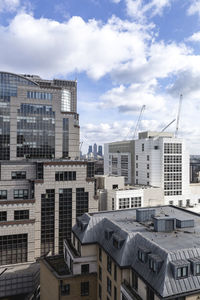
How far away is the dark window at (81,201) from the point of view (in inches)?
2702

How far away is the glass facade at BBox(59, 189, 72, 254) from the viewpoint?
67000 mm

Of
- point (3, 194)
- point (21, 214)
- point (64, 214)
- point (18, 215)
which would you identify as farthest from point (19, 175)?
point (64, 214)

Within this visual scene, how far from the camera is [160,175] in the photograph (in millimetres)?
102500

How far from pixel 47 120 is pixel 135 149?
50876mm

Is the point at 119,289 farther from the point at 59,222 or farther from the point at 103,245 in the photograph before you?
the point at 59,222

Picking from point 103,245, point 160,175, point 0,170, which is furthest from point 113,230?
point 160,175

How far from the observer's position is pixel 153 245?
108ft

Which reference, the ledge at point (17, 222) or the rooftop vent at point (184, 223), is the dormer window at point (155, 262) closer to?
the rooftop vent at point (184, 223)

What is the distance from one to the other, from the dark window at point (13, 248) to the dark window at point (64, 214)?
33.1ft

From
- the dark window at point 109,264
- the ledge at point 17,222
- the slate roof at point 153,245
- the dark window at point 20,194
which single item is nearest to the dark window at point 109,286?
the dark window at point 109,264

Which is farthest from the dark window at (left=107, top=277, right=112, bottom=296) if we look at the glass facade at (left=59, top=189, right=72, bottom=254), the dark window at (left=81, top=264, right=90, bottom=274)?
the glass facade at (left=59, top=189, right=72, bottom=254)

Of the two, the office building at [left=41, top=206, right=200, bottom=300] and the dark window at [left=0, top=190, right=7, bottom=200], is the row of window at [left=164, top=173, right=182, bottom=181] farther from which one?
the dark window at [left=0, top=190, right=7, bottom=200]

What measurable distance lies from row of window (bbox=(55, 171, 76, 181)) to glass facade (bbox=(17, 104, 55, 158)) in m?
19.0

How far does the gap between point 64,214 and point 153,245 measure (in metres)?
39.1
